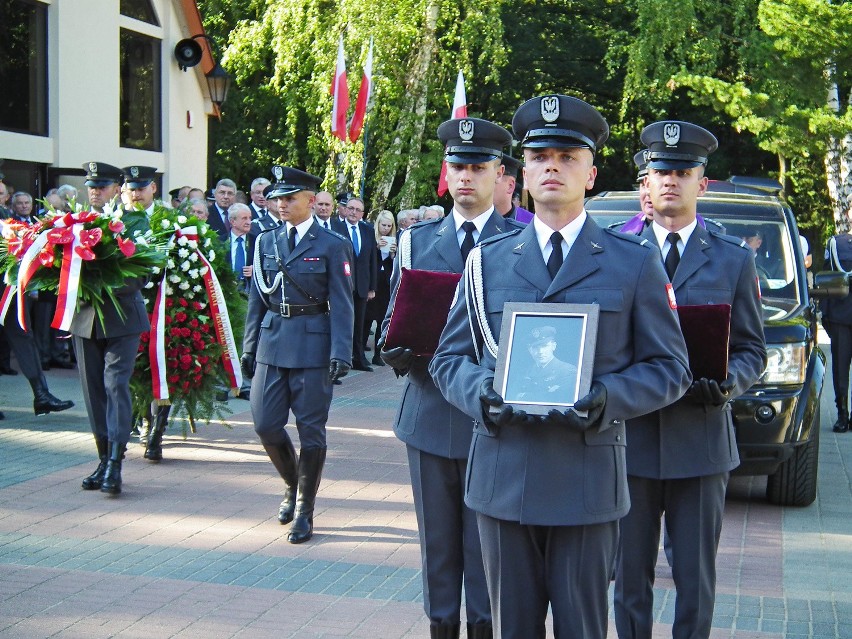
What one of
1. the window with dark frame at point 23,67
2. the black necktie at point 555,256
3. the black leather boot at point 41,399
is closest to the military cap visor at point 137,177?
the black leather boot at point 41,399

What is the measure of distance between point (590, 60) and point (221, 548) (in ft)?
99.8

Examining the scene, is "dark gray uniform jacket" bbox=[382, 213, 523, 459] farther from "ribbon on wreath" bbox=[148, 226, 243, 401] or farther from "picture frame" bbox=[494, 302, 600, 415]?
"ribbon on wreath" bbox=[148, 226, 243, 401]

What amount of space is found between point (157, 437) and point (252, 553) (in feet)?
9.79

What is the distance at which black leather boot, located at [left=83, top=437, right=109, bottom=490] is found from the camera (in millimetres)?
8539

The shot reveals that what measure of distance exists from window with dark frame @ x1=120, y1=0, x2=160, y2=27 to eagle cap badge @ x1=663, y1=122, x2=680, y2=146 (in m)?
17.0

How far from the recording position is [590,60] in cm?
3556

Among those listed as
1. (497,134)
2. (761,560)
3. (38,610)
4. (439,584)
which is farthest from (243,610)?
(761,560)

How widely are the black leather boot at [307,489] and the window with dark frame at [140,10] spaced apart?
14843 mm

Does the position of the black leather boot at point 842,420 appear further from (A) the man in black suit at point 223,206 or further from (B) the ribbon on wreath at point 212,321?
(A) the man in black suit at point 223,206

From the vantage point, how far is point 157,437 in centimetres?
970

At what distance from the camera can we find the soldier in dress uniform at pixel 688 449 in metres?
4.78

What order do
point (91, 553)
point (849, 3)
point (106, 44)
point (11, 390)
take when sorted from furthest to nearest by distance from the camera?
point (849, 3)
point (106, 44)
point (11, 390)
point (91, 553)

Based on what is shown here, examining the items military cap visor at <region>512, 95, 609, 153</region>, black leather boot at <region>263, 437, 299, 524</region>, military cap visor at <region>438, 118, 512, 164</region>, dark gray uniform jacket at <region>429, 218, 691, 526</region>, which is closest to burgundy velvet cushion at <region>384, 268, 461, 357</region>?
military cap visor at <region>438, 118, 512, 164</region>

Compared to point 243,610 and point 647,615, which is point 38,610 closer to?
point 243,610
